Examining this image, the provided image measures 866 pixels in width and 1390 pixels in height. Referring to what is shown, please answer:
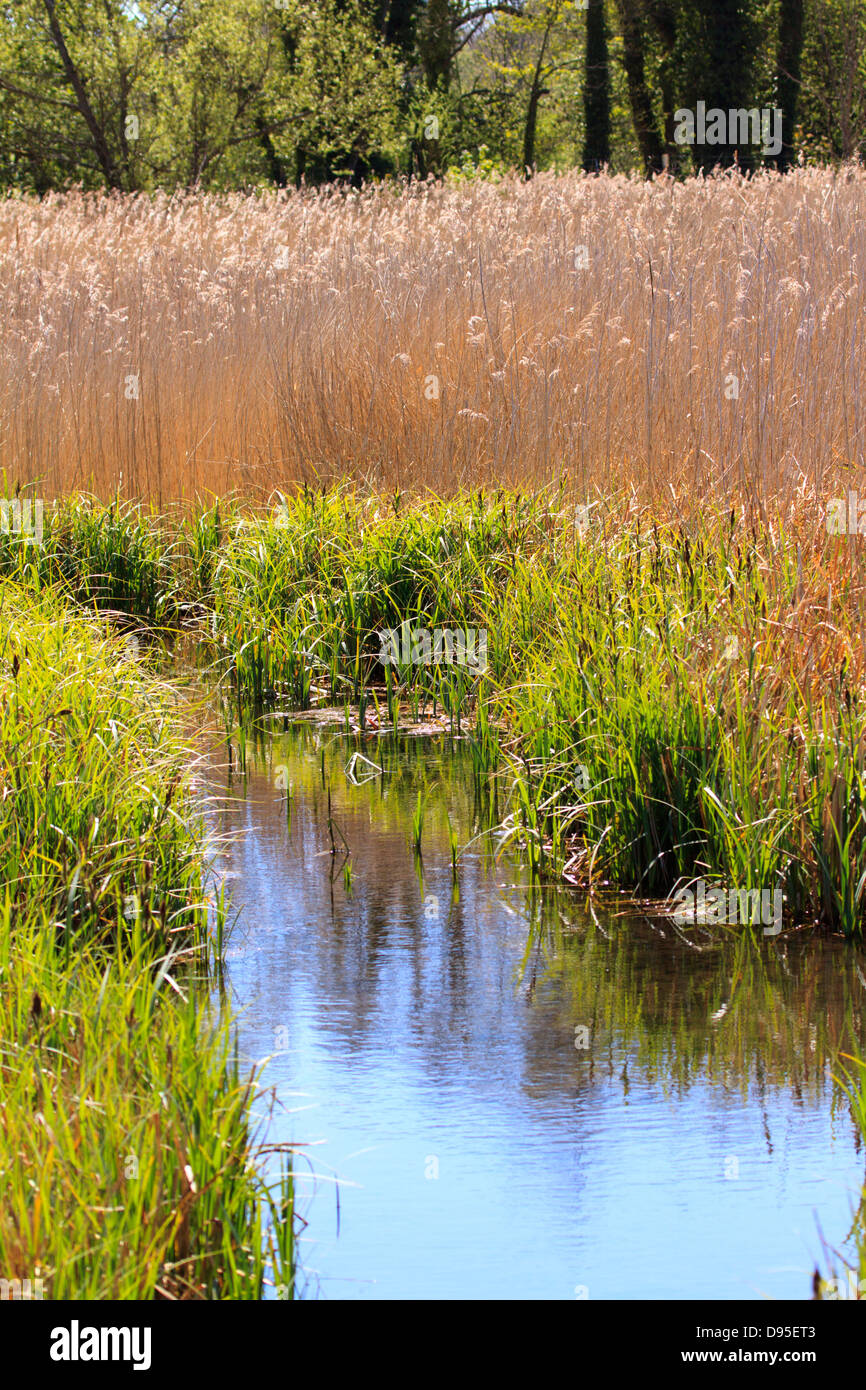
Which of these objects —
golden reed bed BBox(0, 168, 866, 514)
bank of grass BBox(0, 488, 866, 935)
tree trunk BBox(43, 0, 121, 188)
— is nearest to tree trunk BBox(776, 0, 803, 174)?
tree trunk BBox(43, 0, 121, 188)

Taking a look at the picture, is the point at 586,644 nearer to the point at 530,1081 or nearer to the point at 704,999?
the point at 704,999

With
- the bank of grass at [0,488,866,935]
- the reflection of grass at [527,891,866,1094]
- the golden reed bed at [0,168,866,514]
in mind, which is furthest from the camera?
the golden reed bed at [0,168,866,514]

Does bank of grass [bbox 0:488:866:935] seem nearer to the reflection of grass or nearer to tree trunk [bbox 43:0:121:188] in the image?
the reflection of grass

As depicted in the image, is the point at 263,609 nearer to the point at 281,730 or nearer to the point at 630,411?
the point at 281,730

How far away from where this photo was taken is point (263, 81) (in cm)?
2852

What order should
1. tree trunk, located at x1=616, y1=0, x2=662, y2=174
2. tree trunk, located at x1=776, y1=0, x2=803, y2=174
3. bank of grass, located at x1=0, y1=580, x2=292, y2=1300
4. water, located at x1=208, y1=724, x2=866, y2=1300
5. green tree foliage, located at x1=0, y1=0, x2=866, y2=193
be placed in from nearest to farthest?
bank of grass, located at x1=0, y1=580, x2=292, y2=1300, water, located at x1=208, y1=724, x2=866, y2=1300, tree trunk, located at x1=776, y1=0, x2=803, y2=174, green tree foliage, located at x1=0, y1=0, x2=866, y2=193, tree trunk, located at x1=616, y1=0, x2=662, y2=174

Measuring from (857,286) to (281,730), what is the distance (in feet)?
11.6

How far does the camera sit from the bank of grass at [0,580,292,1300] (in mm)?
2262

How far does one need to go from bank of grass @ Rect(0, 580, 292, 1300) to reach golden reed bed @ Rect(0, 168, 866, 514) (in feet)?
10.0

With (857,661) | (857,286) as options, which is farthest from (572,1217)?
(857,286)

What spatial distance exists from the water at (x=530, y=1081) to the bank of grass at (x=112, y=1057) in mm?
174

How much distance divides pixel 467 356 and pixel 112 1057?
571cm

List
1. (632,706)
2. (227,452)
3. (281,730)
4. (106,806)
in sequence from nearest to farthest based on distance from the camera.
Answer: (106,806) < (632,706) < (281,730) < (227,452)

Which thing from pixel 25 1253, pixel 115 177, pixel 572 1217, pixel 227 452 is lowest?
pixel 572 1217
